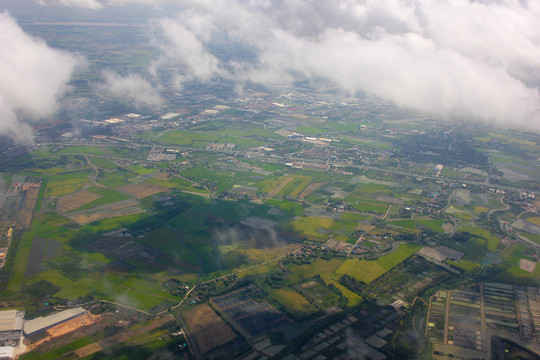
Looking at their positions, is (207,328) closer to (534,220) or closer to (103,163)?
(534,220)

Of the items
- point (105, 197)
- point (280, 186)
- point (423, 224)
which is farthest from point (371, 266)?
point (105, 197)

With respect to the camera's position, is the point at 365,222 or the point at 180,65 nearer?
the point at 365,222

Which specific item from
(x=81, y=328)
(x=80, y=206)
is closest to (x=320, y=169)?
(x=80, y=206)

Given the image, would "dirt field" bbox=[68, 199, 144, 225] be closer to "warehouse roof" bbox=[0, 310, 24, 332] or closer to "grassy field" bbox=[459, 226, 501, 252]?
"warehouse roof" bbox=[0, 310, 24, 332]

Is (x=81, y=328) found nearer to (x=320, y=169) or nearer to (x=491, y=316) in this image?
(x=491, y=316)

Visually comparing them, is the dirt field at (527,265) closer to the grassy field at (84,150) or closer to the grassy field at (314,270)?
the grassy field at (314,270)

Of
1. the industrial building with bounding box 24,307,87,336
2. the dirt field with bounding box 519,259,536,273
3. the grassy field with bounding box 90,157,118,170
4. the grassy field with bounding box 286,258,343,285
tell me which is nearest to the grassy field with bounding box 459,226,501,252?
the dirt field with bounding box 519,259,536,273

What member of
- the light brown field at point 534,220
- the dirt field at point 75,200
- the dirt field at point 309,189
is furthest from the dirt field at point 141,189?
the light brown field at point 534,220
